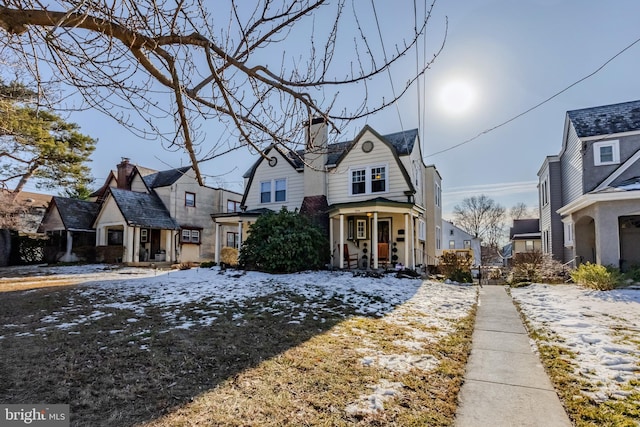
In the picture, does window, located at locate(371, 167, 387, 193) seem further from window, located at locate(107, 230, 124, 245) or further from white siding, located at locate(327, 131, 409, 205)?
window, located at locate(107, 230, 124, 245)

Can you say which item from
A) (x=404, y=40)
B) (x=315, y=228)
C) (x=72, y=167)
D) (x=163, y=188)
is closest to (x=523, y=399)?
(x=404, y=40)

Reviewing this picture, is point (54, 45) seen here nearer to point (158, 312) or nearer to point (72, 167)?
point (158, 312)

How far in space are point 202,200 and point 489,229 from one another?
4846cm

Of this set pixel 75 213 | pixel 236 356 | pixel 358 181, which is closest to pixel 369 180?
pixel 358 181

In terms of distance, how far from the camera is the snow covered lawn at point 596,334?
368 centimetres

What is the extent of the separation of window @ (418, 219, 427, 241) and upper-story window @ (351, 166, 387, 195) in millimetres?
2809

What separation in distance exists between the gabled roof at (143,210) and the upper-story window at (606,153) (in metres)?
24.3

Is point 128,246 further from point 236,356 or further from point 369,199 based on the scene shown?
point 236,356

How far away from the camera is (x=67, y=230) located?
75.2 feet

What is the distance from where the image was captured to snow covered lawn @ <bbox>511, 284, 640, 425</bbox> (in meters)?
3.68

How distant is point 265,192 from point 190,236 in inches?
383

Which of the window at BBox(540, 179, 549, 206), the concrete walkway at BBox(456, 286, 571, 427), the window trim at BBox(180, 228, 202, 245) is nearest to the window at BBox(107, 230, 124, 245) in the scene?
the window trim at BBox(180, 228, 202, 245)

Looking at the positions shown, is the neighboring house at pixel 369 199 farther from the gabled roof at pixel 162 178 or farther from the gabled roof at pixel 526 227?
the gabled roof at pixel 526 227

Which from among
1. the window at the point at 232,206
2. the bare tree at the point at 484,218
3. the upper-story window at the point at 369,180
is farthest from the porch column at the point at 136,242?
the bare tree at the point at 484,218
